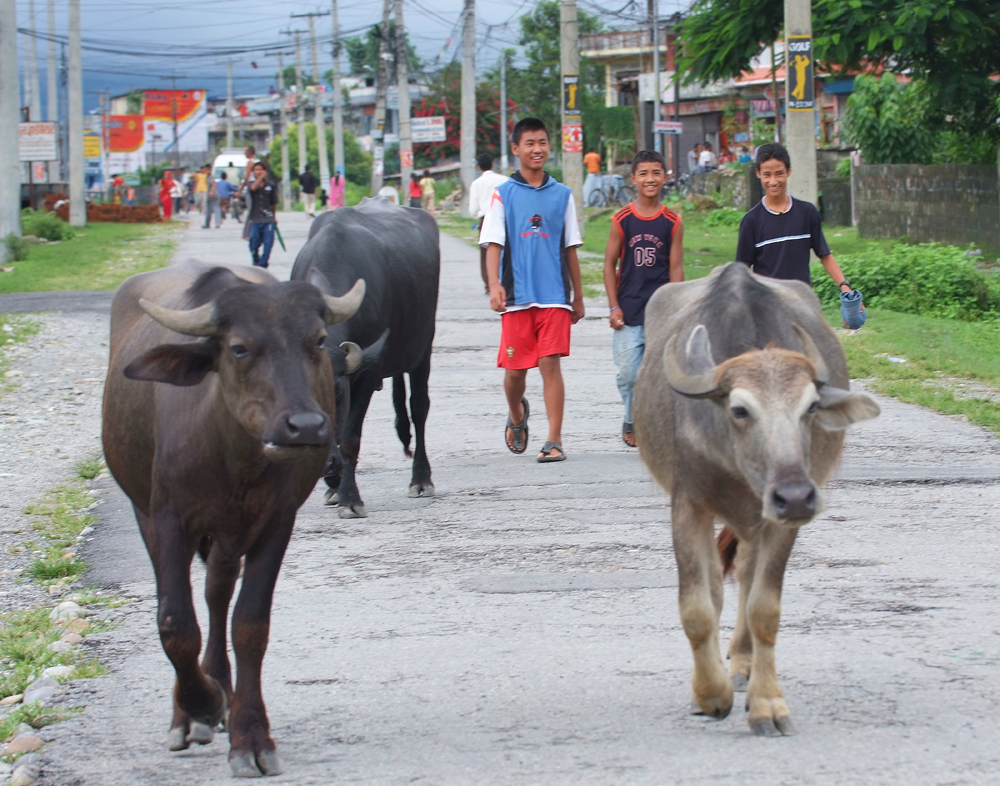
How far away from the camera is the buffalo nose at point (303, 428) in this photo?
3678 millimetres

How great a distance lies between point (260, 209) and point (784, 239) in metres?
14.3

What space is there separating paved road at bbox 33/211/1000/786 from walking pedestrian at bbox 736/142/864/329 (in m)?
1.29

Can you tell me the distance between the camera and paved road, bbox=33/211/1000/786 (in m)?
3.88

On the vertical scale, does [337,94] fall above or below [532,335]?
above

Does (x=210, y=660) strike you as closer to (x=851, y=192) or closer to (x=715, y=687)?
(x=715, y=687)

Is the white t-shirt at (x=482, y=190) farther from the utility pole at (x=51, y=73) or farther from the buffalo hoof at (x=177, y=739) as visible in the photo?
the utility pole at (x=51, y=73)

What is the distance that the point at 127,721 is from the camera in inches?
168

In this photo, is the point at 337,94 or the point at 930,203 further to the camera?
the point at 337,94

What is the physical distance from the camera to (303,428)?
12.1 feet

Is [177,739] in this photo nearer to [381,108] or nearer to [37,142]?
[37,142]

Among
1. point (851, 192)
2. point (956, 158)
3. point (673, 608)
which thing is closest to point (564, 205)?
point (673, 608)

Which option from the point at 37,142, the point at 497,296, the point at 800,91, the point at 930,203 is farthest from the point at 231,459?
the point at 37,142

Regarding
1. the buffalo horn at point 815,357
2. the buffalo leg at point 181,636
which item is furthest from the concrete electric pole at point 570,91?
the buffalo leg at point 181,636

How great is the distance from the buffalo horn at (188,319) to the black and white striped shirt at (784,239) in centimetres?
458
